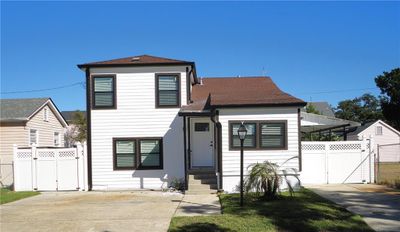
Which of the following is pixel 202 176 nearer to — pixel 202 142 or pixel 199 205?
pixel 202 142

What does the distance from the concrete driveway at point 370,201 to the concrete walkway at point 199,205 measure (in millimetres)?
3439

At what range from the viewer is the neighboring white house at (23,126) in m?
23.5

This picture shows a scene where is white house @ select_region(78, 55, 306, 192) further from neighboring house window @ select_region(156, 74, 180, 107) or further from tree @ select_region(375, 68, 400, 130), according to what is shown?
tree @ select_region(375, 68, 400, 130)

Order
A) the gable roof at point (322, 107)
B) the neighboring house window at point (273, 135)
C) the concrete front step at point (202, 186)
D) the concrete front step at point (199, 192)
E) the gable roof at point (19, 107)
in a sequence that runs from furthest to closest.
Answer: the gable roof at point (322, 107)
the gable roof at point (19, 107)
the concrete front step at point (202, 186)
the concrete front step at point (199, 192)
the neighboring house window at point (273, 135)

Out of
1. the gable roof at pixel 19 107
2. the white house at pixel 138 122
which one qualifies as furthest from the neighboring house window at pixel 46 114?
the white house at pixel 138 122

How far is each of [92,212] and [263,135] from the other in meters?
6.62

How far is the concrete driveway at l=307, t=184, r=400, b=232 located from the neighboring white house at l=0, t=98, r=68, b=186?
15238mm

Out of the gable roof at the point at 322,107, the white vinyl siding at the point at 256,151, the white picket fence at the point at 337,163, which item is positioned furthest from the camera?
the gable roof at the point at 322,107

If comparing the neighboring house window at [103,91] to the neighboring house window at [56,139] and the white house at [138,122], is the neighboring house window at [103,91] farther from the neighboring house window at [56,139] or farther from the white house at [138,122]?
the neighboring house window at [56,139]

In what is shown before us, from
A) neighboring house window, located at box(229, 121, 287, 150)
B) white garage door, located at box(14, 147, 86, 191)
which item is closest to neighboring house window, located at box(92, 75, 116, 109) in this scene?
white garage door, located at box(14, 147, 86, 191)

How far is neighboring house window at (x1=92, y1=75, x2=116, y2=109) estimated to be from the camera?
1814 centimetres

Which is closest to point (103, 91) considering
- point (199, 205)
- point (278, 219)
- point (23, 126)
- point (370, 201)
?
point (199, 205)

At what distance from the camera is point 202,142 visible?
1869cm

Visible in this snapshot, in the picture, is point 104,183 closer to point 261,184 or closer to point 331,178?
point 261,184
